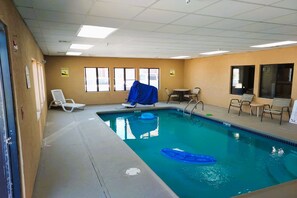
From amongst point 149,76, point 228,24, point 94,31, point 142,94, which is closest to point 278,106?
point 228,24

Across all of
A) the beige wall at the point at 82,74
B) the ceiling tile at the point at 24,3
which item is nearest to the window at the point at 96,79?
the beige wall at the point at 82,74

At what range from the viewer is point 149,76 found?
1107cm

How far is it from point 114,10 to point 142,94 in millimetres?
6325

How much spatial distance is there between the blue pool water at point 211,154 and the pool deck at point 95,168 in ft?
1.57

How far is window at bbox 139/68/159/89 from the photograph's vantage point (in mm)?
10852

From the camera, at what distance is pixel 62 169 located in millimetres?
3111

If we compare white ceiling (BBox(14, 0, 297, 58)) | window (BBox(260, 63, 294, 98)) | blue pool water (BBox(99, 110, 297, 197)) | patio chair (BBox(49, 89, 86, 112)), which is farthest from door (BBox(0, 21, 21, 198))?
window (BBox(260, 63, 294, 98))

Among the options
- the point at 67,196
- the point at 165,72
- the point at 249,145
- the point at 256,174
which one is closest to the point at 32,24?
the point at 67,196

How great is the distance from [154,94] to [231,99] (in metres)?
3.30

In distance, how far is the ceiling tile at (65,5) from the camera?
7.91ft

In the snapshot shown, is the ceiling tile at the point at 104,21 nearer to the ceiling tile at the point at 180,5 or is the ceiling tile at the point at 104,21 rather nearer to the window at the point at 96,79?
the ceiling tile at the point at 180,5

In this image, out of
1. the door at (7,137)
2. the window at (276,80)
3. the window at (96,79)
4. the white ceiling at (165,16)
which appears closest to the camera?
the door at (7,137)

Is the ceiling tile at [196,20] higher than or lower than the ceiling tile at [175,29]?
lower

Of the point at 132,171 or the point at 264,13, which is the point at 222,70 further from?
the point at 132,171
